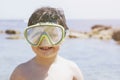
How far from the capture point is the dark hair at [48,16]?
2498mm

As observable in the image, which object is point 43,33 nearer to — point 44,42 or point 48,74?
point 44,42

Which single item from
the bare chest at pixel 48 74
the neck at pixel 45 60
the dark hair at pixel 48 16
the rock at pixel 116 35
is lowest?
the rock at pixel 116 35

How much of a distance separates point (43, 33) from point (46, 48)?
0.37 ft

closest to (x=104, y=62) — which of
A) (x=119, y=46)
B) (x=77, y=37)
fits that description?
(x=119, y=46)

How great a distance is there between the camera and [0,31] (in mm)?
24500

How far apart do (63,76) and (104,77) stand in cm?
717

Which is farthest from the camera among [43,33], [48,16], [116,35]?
[116,35]

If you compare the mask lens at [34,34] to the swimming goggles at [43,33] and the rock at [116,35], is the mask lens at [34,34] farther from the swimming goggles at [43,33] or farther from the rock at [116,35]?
the rock at [116,35]

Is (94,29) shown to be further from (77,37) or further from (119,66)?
(119,66)

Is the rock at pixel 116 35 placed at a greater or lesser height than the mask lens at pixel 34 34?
lesser

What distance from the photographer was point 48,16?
2.51m

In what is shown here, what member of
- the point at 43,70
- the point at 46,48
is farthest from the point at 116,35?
the point at 46,48

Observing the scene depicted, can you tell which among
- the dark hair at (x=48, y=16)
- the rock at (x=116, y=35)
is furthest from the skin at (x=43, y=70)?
the rock at (x=116, y=35)

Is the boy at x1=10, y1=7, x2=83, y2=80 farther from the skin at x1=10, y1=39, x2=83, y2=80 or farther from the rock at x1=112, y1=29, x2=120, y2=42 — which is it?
the rock at x1=112, y1=29, x2=120, y2=42
